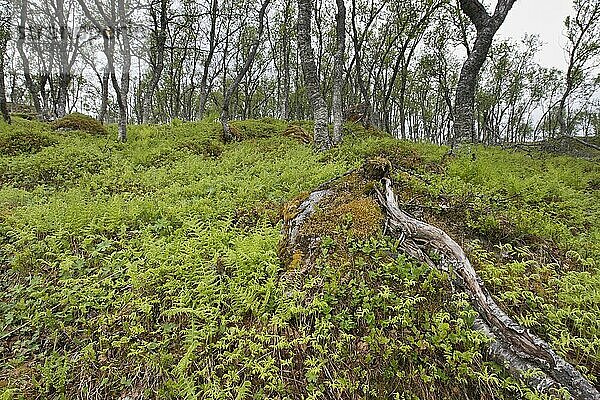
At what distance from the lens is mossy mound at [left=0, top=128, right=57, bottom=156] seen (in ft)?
34.2

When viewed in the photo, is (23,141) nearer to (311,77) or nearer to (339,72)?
(311,77)

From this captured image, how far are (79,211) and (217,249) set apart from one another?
114 inches

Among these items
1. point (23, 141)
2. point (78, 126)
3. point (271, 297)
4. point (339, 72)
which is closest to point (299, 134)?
point (339, 72)

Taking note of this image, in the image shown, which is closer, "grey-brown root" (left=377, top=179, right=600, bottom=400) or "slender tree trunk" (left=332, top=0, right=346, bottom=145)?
"grey-brown root" (left=377, top=179, right=600, bottom=400)

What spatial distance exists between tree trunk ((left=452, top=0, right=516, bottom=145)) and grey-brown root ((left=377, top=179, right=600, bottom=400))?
5.36m

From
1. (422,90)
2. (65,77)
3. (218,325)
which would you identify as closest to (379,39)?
(422,90)

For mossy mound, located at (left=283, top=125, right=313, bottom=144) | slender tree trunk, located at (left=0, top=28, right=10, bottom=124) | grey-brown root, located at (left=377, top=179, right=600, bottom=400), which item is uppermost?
slender tree trunk, located at (left=0, top=28, right=10, bottom=124)

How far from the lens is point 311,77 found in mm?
9695

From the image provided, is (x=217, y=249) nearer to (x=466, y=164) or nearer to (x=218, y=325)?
(x=218, y=325)

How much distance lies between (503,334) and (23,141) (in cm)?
1352

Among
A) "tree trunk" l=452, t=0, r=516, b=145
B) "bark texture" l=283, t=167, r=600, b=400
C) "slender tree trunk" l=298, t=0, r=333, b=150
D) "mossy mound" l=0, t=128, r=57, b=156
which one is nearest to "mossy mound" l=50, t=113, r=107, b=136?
"mossy mound" l=0, t=128, r=57, b=156

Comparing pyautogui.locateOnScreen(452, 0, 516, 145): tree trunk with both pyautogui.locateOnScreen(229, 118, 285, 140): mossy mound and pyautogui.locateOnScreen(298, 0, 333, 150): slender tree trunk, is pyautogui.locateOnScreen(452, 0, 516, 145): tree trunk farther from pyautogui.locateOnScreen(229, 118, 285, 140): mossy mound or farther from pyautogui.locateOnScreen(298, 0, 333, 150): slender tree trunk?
pyautogui.locateOnScreen(229, 118, 285, 140): mossy mound

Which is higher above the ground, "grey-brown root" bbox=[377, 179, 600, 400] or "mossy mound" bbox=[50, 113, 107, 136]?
"mossy mound" bbox=[50, 113, 107, 136]

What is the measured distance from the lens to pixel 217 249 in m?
4.71
